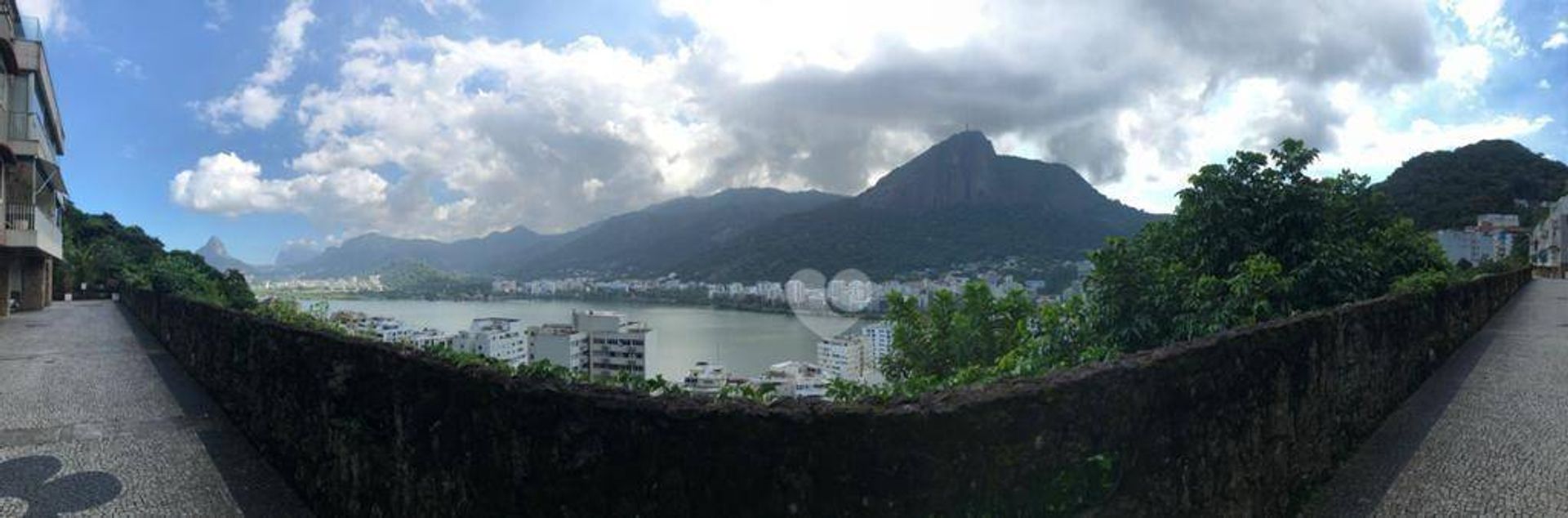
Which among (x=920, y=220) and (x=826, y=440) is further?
(x=920, y=220)

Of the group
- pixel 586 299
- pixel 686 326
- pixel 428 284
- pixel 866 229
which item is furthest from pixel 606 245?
pixel 686 326

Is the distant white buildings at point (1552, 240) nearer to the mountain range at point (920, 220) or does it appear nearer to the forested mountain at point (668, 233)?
the mountain range at point (920, 220)

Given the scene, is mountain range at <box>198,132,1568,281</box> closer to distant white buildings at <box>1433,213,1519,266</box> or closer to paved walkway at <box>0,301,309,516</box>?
distant white buildings at <box>1433,213,1519,266</box>

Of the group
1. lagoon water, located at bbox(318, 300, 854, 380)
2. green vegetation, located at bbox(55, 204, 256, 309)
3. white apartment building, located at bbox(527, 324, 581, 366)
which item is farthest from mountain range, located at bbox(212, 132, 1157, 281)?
white apartment building, located at bbox(527, 324, 581, 366)

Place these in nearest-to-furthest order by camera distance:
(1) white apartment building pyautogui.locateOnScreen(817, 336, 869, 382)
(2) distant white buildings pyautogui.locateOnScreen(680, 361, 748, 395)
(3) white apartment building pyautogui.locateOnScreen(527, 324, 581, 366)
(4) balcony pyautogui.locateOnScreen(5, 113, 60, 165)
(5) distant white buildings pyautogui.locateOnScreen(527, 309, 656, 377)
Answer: (2) distant white buildings pyautogui.locateOnScreen(680, 361, 748, 395) → (4) balcony pyautogui.locateOnScreen(5, 113, 60, 165) → (1) white apartment building pyautogui.locateOnScreen(817, 336, 869, 382) → (3) white apartment building pyautogui.locateOnScreen(527, 324, 581, 366) → (5) distant white buildings pyautogui.locateOnScreen(527, 309, 656, 377)

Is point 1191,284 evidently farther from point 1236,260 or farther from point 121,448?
point 121,448

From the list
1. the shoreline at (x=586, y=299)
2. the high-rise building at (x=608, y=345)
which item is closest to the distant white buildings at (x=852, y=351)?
the high-rise building at (x=608, y=345)
